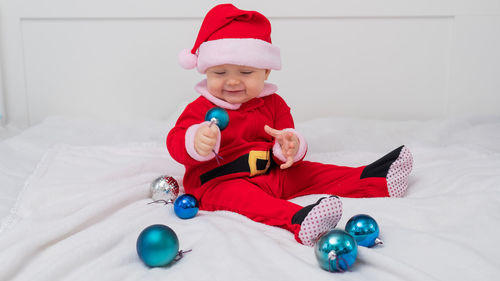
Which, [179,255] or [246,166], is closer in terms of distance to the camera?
[179,255]

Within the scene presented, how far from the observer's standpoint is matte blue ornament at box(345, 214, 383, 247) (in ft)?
2.62

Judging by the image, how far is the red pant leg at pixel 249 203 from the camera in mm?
951

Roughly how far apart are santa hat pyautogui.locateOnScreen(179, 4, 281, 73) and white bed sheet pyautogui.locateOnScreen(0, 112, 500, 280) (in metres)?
0.34

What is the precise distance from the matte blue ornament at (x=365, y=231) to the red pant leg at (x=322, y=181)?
320 millimetres

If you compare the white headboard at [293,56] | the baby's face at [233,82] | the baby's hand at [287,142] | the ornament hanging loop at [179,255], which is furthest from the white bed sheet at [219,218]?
the white headboard at [293,56]

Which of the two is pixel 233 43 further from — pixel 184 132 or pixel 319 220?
pixel 319 220

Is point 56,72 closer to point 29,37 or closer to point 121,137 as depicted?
point 29,37

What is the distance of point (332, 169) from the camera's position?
122cm

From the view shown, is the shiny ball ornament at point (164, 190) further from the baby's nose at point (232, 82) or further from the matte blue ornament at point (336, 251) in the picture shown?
the matte blue ornament at point (336, 251)

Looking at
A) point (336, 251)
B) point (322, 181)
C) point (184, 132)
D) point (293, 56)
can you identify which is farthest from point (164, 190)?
point (293, 56)

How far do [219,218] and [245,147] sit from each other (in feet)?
0.80

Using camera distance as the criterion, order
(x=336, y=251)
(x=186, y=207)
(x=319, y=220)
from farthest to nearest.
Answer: (x=186, y=207), (x=319, y=220), (x=336, y=251)

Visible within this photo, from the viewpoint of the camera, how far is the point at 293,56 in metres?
2.03

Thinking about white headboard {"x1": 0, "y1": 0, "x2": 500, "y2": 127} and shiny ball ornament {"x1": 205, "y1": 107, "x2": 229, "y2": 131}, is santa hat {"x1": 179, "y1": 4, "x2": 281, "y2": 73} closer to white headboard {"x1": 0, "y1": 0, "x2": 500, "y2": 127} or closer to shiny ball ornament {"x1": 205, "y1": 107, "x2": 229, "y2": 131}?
shiny ball ornament {"x1": 205, "y1": 107, "x2": 229, "y2": 131}
